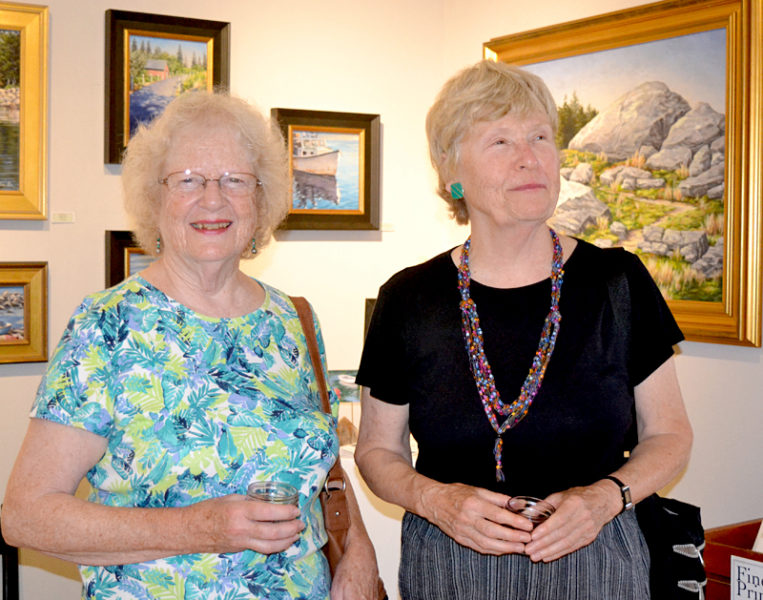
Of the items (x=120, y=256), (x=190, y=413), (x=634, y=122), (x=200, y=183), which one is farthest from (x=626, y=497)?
(x=120, y=256)

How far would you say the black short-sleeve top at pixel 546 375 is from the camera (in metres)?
1.76

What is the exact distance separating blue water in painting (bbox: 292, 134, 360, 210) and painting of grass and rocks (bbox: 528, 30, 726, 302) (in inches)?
44.2

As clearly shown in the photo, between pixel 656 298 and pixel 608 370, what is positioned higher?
pixel 656 298

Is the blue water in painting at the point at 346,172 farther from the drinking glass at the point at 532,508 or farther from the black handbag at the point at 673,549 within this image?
the drinking glass at the point at 532,508

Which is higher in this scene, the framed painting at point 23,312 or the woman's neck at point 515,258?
the woman's neck at point 515,258

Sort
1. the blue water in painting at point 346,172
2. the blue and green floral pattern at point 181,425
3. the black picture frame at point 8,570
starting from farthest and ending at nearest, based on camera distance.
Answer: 1. the blue water in painting at point 346,172
2. the black picture frame at point 8,570
3. the blue and green floral pattern at point 181,425

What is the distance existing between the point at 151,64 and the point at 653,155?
7.64ft

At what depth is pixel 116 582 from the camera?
5.37 feet

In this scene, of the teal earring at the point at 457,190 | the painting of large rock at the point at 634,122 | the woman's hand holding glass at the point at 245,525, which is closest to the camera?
the woman's hand holding glass at the point at 245,525

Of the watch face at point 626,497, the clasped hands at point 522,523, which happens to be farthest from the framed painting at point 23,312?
the watch face at point 626,497

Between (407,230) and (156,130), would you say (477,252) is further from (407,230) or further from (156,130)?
(407,230)

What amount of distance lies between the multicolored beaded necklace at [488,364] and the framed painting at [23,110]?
8.63ft

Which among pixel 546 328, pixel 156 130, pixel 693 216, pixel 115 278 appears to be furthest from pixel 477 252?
pixel 115 278

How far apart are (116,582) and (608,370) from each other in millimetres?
1059
